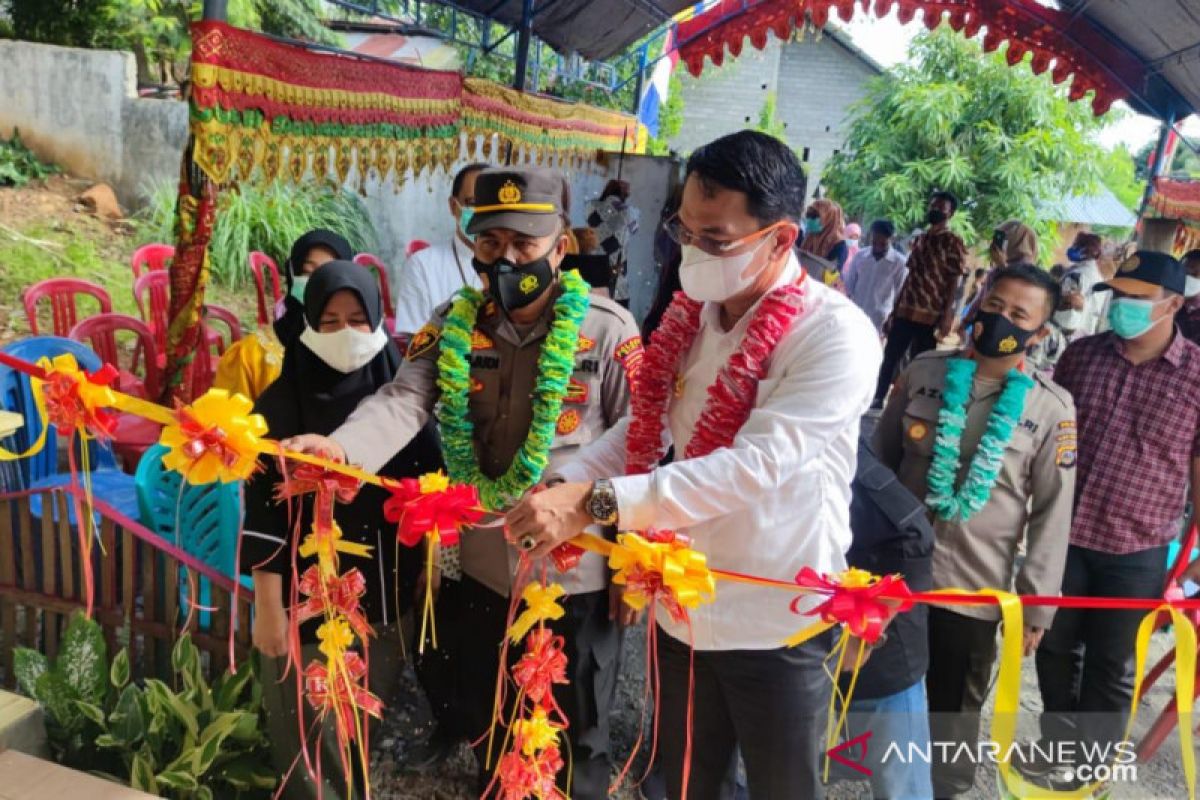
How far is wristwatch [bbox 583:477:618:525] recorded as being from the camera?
1.64 metres

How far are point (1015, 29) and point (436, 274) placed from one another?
18.8 feet

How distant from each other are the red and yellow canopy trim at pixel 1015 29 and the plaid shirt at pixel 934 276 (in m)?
1.46

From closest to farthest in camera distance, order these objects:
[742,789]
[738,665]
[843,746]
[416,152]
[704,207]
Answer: [704,207], [738,665], [843,746], [742,789], [416,152]

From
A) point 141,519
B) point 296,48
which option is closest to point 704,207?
point 141,519

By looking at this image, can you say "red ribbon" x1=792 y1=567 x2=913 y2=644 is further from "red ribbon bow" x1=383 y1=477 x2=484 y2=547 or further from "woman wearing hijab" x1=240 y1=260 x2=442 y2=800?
"woman wearing hijab" x1=240 y1=260 x2=442 y2=800

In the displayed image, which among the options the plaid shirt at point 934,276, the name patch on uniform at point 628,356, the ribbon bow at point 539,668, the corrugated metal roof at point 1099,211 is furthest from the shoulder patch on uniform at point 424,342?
the corrugated metal roof at point 1099,211

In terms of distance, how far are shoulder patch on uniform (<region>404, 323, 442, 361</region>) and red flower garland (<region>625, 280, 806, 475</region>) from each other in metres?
0.65

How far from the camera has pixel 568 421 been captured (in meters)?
2.37

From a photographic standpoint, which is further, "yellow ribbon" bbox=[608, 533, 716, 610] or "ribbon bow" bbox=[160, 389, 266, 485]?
"ribbon bow" bbox=[160, 389, 266, 485]

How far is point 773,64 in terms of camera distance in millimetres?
25719

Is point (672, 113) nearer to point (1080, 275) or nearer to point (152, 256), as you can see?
point (1080, 275)

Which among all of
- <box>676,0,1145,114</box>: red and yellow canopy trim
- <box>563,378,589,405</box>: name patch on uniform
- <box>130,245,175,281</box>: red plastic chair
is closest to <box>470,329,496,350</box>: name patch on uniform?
<box>563,378,589,405</box>: name patch on uniform

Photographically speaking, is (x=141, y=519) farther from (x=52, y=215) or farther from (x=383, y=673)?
(x=52, y=215)

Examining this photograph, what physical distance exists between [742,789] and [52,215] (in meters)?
9.23
